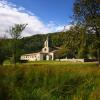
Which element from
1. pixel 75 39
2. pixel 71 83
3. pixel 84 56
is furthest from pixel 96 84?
pixel 84 56

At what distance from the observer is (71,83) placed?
23.5 ft

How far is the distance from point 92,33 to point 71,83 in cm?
3653

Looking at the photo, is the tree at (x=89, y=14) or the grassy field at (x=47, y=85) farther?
the tree at (x=89, y=14)

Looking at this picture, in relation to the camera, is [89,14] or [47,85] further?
[89,14]

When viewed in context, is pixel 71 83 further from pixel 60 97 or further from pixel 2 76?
pixel 2 76

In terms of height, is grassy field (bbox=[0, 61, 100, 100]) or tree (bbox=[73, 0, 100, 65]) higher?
tree (bbox=[73, 0, 100, 65])

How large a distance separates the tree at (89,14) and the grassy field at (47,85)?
35237mm

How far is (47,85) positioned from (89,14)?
38.0m

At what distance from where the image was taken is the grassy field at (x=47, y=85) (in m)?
6.13

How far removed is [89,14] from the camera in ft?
144

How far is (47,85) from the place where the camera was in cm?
697

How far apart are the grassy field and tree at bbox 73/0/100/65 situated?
35237mm

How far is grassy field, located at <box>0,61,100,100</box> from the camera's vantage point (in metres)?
6.13

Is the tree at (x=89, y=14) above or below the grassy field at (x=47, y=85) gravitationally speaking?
above
